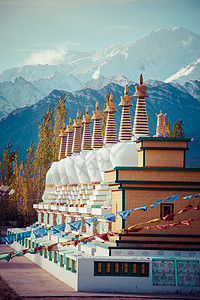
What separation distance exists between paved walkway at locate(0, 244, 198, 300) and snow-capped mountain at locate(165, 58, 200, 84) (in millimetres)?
142599

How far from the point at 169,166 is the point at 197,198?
5.50 ft

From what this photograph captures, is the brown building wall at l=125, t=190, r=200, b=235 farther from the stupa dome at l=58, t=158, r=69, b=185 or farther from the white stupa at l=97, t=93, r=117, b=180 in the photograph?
the stupa dome at l=58, t=158, r=69, b=185

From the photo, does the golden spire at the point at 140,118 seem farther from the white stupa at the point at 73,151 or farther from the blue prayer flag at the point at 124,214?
the white stupa at the point at 73,151

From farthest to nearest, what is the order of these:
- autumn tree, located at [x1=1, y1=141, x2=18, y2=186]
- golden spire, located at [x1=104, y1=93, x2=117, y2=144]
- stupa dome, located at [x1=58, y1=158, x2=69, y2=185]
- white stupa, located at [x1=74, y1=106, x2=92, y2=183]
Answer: autumn tree, located at [x1=1, y1=141, x2=18, y2=186], stupa dome, located at [x1=58, y1=158, x2=69, y2=185], white stupa, located at [x1=74, y1=106, x2=92, y2=183], golden spire, located at [x1=104, y1=93, x2=117, y2=144]

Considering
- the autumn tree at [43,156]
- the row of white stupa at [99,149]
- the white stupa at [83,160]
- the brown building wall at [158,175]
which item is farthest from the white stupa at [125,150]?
the autumn tree at [43,156]

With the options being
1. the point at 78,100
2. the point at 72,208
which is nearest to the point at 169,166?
the point at 72,208

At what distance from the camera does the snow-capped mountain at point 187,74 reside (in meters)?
165

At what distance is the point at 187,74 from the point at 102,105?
3238 cm

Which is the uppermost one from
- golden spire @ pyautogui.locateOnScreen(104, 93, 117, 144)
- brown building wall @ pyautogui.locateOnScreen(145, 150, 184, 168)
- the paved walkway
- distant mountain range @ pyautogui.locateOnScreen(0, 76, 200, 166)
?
distant mountain range @ pyautogui.locateOnScreen(0, 76, 200, 166)

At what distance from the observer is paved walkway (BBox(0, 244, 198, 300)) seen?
1808cm

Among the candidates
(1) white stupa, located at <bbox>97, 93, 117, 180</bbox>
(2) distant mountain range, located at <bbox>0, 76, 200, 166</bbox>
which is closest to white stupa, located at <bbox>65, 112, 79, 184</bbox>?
(1) white stupa, located at <bbox>97, 93, 117, 180</bbox>

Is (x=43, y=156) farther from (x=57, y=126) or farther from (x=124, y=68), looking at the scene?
(x=124, y=68)

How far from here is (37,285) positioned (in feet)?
69.3

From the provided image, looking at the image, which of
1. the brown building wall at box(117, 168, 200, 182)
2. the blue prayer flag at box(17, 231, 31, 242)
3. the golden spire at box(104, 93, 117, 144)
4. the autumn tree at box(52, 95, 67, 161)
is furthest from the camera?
the autumn tree at box(52, 95, 67, 161)
